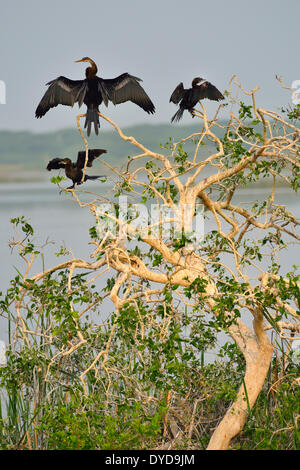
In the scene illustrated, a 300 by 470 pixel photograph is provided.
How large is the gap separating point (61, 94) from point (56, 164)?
546 millimetres

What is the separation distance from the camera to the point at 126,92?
4.62 metres

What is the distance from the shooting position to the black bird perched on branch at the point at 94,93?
453cm

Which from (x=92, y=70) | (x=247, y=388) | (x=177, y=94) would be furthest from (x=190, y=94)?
(x=247, y=388)

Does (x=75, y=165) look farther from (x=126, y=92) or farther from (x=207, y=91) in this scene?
(x=207, y=91)

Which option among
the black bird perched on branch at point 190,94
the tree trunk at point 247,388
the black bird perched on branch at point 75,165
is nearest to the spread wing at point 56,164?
the black bird perched on branch at point 75,165

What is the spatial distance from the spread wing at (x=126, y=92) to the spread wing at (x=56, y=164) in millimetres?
608

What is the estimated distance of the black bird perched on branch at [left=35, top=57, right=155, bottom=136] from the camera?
178 inches

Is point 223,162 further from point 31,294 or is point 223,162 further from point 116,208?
point 31,294

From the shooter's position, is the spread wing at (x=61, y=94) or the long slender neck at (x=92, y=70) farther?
the long slender neck at (x=92, y=70)

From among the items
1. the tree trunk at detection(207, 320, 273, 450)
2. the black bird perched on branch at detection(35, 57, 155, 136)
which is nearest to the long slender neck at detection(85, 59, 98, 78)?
the black bird perched on branch at detection(35, 57, 155, 136)

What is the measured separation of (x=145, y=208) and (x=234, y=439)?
155 cm

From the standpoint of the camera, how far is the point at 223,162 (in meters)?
4.55

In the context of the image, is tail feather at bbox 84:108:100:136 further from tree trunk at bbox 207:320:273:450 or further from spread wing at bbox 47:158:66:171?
tree trunk at bbox 207:320:273:450

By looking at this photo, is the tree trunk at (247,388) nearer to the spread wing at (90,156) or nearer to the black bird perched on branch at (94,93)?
the spread wing at (90,156)
